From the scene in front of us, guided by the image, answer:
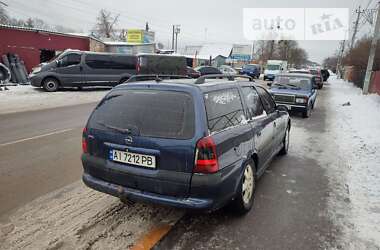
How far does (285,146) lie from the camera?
6.64 meters

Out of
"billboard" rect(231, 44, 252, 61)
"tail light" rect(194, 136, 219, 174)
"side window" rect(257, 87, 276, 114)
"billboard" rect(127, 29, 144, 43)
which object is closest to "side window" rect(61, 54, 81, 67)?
"side window" rect(257, 87, 276, 114)

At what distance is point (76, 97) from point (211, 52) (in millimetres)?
58785

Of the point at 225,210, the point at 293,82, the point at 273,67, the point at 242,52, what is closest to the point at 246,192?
the point at 225,210

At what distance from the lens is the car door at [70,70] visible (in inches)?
676

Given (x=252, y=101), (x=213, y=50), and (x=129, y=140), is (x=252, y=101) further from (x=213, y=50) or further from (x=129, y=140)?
(x=213, y=50)

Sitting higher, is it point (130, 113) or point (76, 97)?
point (130, 113)

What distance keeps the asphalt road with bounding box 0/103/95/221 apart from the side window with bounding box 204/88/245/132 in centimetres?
261

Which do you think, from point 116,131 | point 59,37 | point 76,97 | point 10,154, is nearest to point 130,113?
point 116,131

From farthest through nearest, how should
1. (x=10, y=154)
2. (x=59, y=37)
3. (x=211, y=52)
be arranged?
(x=211, y=52), (x=59, y=37), (x=10, y=154)

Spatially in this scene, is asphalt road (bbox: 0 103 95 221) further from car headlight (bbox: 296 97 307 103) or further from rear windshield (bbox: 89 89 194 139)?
car headlight (bbox: 296 97 307 103)

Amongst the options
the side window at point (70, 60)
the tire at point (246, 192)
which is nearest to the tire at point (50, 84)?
the side window at point (70, 60)

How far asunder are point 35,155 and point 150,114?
3694mm

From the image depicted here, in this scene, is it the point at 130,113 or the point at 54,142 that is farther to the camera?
the point at 54,142

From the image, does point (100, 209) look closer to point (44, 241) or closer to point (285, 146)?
point (44, 241)
